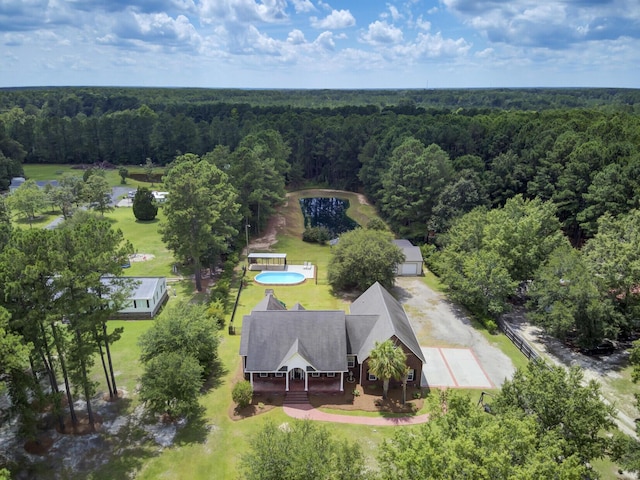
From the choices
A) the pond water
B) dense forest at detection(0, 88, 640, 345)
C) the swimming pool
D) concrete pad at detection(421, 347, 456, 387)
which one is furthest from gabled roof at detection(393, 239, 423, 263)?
the pond water

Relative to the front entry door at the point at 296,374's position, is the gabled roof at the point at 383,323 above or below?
above

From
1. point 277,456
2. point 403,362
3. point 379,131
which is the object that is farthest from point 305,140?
point 277,456

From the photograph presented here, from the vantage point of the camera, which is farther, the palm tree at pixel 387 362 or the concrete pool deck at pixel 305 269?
the concrete pool deck at pixel 305 269

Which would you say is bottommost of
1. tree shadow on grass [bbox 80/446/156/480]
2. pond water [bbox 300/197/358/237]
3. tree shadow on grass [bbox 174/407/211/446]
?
pond water [bbox 300/197/358/237]

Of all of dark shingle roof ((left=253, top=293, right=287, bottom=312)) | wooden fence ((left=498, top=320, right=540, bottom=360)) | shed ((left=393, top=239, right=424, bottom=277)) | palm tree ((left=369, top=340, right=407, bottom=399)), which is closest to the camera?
palm tree ((left=369, top=340, right=407, bottom=399))

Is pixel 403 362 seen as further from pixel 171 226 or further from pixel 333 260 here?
pixel 171 226

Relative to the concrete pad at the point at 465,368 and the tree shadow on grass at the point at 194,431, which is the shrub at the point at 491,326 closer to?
the concrete pad at the point at 465,368

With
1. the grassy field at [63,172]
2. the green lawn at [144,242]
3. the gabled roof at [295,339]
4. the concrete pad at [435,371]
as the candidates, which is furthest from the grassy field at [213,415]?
the grassy field at [63,172]

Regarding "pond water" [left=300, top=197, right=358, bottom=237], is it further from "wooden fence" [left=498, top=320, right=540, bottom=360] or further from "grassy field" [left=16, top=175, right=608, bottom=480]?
"wooden fence" [left=498, top=320, right=540, bottom=360]
